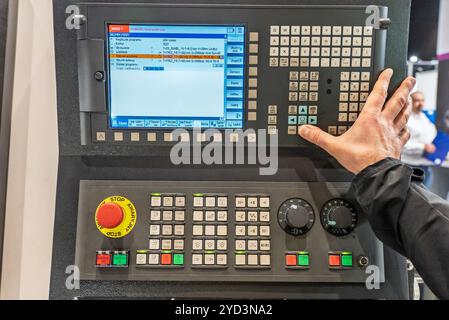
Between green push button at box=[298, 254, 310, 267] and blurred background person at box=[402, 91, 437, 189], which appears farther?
blurred background person at box=[402, 91, 437, 189]

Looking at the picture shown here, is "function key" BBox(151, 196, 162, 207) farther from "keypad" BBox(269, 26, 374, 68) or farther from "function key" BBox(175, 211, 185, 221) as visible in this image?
"keypad" BBox(269, 26, 374, 68)

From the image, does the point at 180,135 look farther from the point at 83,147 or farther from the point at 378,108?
the point at 378,108

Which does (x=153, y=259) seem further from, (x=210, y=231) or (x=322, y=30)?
(x=322, y=30)

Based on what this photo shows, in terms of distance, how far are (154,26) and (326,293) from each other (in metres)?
0.65

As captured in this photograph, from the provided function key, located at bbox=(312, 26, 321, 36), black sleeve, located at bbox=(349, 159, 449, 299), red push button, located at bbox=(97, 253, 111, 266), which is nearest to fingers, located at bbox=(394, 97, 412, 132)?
black sleeve, located at bbox=(349, 159, 449, 299)

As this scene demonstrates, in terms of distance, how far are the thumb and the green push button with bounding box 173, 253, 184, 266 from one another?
35 centimetres

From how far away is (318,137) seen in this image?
753 millimetres

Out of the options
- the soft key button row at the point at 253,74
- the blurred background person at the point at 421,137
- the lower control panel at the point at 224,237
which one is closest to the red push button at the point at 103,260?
the lower control panel at the point at 224,237

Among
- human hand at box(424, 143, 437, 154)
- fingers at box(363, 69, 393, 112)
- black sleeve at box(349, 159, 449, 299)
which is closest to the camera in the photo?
black sleeve at box(349, 159, 449, 299)

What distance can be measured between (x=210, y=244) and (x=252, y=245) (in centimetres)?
9

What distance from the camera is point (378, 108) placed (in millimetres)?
742

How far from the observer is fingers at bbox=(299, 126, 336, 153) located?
746 mm

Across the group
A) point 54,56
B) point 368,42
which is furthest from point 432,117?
point 54,56
